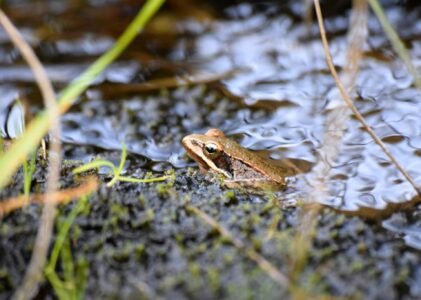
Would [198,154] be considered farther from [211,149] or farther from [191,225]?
[191,225]

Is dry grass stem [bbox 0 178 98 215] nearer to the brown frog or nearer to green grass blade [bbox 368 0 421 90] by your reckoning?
the brown frog

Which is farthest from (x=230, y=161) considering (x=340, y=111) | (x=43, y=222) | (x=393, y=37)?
(x=43, y=222)

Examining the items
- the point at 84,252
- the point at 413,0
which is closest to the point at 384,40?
the point at 413,0

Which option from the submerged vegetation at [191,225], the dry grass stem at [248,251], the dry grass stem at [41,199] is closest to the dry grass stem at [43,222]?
the submerged vegetation at [191,225]

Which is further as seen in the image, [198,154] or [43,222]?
[198,154]

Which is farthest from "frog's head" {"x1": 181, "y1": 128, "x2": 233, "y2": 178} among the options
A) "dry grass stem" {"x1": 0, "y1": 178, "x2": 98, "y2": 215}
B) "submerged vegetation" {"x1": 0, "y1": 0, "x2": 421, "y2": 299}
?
"dry grass stem" {"x1": 0, "y1": 178, "x2": 98, "y2": 215}

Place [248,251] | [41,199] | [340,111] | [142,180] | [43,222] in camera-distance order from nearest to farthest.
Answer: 1. [43,222]
2. [248,251]
3. [41,199]
4. [142,180]
5. [340,111]
